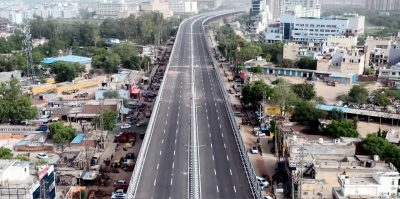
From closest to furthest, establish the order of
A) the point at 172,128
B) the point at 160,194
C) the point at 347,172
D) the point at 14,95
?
the point at 160,194 < the point at 347,172 < the point at 172,128 < the point at 14,95

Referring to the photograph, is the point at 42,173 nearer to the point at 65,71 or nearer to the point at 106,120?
the point at 106,120

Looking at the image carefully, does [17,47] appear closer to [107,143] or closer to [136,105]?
[136,105]

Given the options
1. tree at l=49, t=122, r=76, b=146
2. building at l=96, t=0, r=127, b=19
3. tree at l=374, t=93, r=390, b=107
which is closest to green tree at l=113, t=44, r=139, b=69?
tree at l=49, t=122, r=76, b=146

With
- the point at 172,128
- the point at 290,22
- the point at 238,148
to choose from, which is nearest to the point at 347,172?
the point at 238,148

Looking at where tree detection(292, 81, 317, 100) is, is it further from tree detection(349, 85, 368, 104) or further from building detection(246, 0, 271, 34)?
building detection(246, 0, 271, 34)

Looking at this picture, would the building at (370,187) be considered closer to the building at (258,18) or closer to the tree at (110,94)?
the tree at (110,94)

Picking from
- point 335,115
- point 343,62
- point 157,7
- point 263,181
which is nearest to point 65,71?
point 335,115

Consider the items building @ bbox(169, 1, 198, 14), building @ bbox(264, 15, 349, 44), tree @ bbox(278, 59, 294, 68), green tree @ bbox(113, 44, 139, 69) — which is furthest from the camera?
building @ bbox(169, 1, 198, 14)
